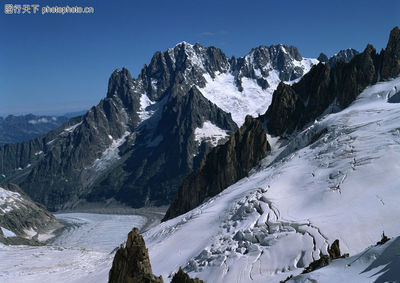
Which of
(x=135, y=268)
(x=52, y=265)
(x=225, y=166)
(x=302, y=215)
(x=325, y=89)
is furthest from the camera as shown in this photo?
(x=325, y=89)

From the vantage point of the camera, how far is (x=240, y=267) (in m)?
29.4

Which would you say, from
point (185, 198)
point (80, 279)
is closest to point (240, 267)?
point (80, 279)

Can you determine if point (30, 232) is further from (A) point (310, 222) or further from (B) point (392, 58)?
(A) point (310, 222)

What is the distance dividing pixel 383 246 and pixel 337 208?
48.5 ft

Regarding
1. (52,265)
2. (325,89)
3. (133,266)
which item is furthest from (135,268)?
(325,89)

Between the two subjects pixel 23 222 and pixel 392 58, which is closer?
pixel 392 58

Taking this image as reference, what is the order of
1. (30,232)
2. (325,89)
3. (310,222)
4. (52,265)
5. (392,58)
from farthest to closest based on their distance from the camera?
(30,232), (325,89), (392,58), (52,265), (310,222)

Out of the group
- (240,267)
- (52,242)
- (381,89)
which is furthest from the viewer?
(52,242)

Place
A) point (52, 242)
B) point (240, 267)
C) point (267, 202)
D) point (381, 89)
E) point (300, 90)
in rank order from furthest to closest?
point (52, 242) < point (300, 90) < point (381, 89) < point (267, 202) < point (240, 267)

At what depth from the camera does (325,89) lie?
100m

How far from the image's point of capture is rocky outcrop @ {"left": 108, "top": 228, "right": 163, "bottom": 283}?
22.2 m

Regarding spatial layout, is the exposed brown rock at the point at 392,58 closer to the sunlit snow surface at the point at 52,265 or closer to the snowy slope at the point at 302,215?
the snowy slope at the point at 302,215

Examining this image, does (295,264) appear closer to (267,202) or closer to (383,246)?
(383,246)

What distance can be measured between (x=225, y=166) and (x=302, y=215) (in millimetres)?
65276
